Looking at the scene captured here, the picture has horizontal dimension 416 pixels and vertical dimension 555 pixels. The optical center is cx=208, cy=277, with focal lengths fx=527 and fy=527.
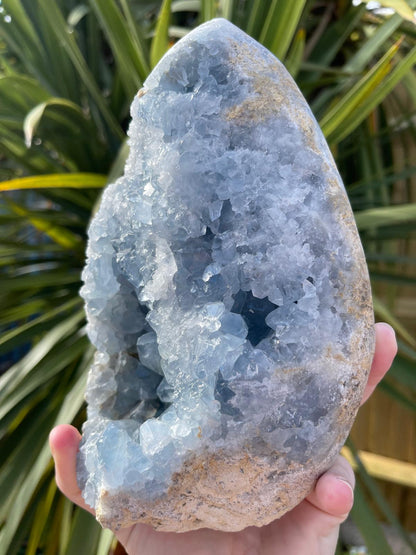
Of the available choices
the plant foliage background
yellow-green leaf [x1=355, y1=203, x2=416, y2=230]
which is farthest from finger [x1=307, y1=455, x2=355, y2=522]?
yellow-green leaf [x1=355, y1=203, x2=416, y2=230]

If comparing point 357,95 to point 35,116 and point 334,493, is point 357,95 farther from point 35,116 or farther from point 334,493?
point 334,493

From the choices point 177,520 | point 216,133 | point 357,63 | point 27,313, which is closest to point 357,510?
point 177,520

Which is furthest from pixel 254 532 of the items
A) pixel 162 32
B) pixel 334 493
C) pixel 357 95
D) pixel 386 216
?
pixel 162 32

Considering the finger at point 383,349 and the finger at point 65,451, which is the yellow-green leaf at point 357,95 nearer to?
the finger at point 383,349

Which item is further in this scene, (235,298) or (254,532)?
(254,532)

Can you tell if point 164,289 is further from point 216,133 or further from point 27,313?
point 27,313
